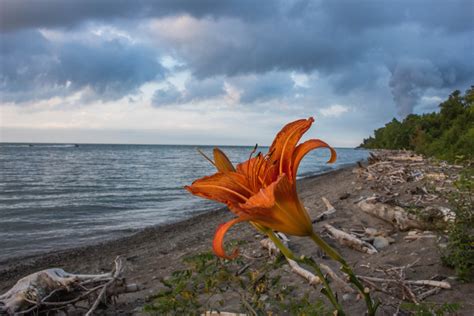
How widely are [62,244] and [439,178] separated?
9936 millimetres

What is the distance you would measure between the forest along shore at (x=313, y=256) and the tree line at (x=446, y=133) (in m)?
1.25

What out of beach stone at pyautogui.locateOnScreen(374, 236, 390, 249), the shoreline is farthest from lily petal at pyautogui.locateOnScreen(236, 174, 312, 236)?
the shoreline

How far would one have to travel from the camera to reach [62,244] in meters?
9.47

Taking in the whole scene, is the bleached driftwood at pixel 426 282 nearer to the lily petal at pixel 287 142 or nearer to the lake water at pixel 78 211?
the lily petal at pixel 287 142

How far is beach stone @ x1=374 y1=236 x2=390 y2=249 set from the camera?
504 centimetres

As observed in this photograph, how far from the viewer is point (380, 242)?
5105 millimetres

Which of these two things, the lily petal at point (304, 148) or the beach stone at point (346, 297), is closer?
the lily petal at point (304, 148)

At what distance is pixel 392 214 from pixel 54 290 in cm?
487

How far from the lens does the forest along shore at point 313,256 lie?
2844 millimetres

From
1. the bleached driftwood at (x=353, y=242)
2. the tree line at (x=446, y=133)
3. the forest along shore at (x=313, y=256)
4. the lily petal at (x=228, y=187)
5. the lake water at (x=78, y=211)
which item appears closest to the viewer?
the lily petal at (x=228, y=187)

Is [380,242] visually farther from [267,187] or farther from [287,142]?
[267,187]

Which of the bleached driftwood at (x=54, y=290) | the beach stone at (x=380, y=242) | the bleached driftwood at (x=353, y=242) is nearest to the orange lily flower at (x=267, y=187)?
the bleached driftwood at (x=54, y=290)

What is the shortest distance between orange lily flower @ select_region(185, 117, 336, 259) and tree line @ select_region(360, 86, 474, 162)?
425cm

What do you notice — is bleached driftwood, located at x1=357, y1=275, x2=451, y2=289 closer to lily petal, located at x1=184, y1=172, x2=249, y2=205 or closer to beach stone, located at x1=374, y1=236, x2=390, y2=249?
beach stone, located at x1=374, y1=236, x2=390, y2=249
